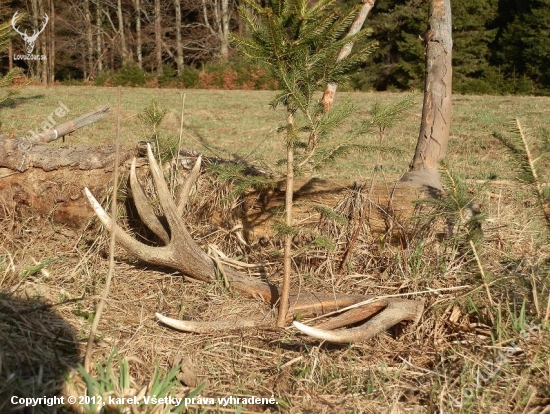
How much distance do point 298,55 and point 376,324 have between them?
4.90ft

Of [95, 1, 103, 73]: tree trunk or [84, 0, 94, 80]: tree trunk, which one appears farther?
[95, 1, 103, 73]: tree trunk

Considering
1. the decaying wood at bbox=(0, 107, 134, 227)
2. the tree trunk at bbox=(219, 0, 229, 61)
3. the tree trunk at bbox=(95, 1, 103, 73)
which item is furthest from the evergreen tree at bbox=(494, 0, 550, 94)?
the decaying wood at bbox=(0, 107, 134, 227)

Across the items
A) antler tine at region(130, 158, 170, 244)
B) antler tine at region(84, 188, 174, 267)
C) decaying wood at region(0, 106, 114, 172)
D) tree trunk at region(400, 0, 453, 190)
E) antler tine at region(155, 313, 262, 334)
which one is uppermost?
tree trunk at region(400, 0, 453, 190)

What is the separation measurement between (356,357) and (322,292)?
729 millimetres

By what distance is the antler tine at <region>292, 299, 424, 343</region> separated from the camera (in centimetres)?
321

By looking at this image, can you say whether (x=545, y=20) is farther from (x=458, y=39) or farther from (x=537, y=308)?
(x=537, y=308)

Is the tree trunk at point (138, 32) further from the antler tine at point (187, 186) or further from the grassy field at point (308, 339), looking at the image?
the grassy field at point (308, 339)

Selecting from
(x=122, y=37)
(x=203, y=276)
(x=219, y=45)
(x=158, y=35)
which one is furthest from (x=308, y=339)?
(x=219, y=45)

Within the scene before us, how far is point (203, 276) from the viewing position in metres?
4.13

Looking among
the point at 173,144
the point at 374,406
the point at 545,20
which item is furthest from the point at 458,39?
the point at 374,406

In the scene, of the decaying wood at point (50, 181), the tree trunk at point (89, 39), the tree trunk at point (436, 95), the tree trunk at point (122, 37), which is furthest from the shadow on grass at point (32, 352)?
the tree trunk at point (122, 37)

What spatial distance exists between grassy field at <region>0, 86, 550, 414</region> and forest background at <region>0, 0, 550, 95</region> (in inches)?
724

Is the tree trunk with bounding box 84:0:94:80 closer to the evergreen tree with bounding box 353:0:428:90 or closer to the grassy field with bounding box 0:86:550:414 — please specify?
the evergreen tree with bounding box 353:0:428:90

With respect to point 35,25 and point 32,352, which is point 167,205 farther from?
point 35,25
